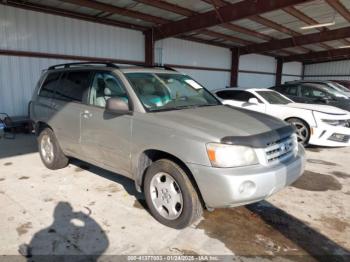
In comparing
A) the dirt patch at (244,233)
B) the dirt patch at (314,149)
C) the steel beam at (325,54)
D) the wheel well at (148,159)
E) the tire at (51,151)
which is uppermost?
the steel beam at (325,54)

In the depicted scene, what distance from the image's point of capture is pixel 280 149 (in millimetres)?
3100

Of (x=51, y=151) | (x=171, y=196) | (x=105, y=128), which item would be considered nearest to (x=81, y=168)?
(x=51, y=151)

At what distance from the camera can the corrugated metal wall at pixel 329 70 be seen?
25.9m

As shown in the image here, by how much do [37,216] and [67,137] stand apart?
132 cm

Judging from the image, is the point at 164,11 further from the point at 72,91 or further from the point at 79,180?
the point at 79,180

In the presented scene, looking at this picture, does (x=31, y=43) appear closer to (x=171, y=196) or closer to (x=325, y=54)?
(x=171, y=196)

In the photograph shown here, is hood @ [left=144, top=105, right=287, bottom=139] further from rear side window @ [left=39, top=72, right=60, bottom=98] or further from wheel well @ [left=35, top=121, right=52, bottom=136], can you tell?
wheel well @ [left=35, top=121, right=52, bottom=136]

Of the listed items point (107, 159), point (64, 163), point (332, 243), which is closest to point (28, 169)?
point (64, 163)

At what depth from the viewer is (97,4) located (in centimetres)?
909

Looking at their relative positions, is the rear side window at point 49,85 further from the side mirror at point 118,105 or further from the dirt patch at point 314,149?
the dirt patch at point 314,149

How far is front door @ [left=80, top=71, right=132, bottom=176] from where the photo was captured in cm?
346

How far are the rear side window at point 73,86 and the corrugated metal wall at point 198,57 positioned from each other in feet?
29.6

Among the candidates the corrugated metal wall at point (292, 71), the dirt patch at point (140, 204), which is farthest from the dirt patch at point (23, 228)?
the corrugated metal wall at point (292, 71)

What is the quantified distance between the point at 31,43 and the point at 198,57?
8.85 metres
